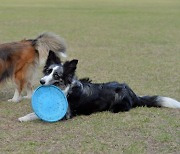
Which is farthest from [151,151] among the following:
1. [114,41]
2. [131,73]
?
[114,41]

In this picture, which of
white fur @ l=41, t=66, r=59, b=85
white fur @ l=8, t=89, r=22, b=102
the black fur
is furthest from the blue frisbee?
white fur @ l=8, t=89, r=22, b=102

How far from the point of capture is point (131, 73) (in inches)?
417

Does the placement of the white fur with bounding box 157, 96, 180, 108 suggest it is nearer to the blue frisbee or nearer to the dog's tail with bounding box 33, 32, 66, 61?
the blue frisbee

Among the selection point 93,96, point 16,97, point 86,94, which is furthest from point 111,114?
point 16,97

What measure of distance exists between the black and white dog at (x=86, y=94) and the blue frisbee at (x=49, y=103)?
0.40 ft

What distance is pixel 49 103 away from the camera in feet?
21.6

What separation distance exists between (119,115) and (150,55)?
23.2ft

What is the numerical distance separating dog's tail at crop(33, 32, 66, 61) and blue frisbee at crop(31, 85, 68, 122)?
159 centimetres

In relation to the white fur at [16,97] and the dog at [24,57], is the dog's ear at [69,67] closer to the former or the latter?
the dog at [24,57]

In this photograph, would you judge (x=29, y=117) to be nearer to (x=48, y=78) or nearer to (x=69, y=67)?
(x=48, y=78)

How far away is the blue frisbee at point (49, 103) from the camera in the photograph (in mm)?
6477

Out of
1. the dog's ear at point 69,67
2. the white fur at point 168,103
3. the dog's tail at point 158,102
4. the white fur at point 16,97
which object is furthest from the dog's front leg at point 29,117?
the white fur at point 168,103

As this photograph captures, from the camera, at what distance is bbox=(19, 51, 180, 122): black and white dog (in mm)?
6570

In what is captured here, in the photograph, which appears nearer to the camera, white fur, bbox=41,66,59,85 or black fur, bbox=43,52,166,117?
white fur, bbox=41,66,59,85
